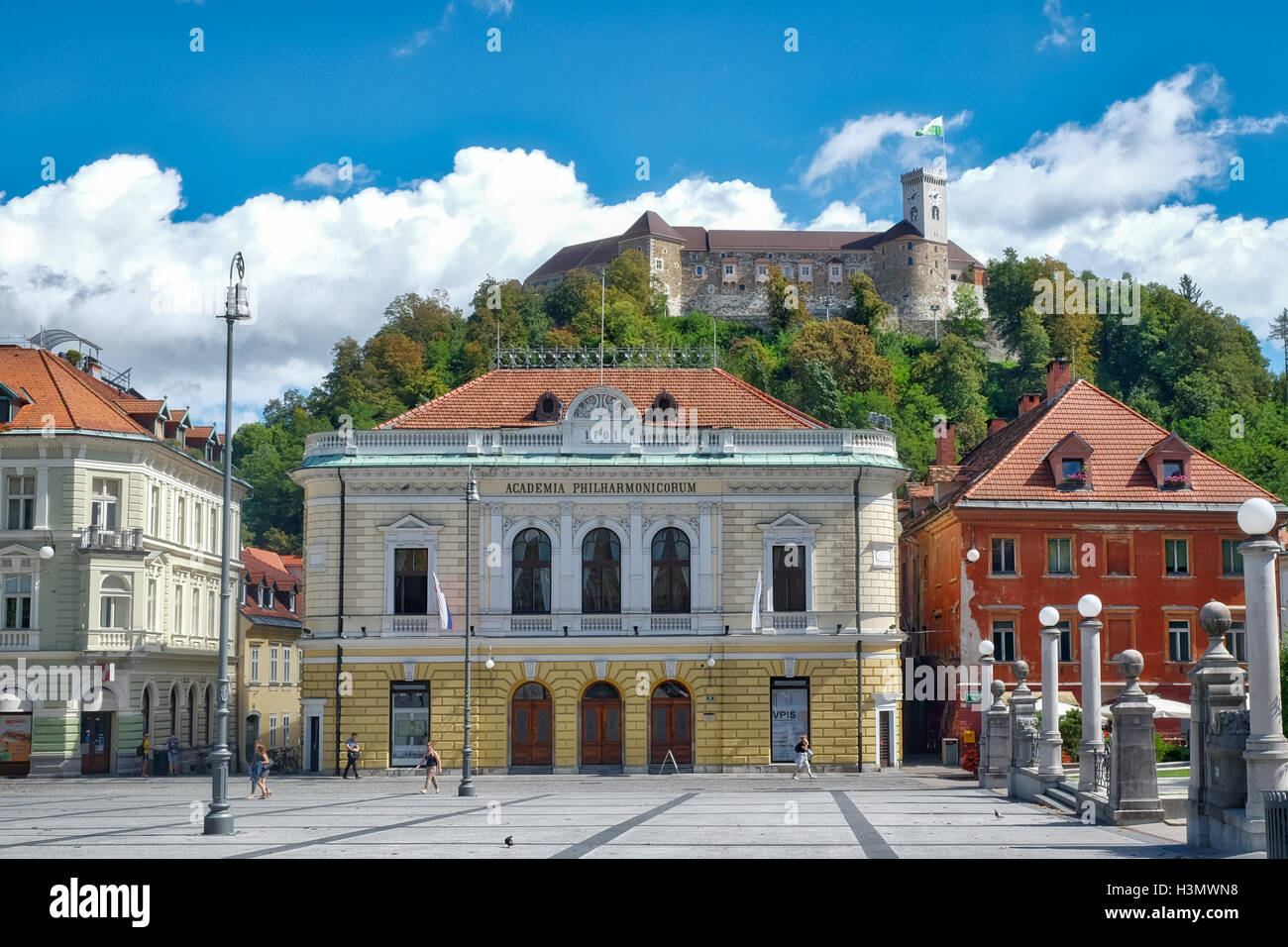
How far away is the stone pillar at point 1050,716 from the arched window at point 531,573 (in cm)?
2170

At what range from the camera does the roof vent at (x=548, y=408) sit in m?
56.5

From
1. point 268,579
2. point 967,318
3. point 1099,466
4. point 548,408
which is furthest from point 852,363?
point 548,408

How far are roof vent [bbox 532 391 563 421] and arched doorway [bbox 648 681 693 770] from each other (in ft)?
32.7

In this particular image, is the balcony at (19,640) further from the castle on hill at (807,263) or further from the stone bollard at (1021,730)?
the castle on hill at (807,263)

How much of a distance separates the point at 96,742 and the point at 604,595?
18.4 metres

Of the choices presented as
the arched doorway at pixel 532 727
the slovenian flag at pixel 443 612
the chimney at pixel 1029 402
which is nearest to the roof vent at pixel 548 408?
the slovenian flag at pixel 443 612

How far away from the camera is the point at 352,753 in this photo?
50656mm

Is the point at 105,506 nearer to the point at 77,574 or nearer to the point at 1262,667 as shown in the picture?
the point at 77,574

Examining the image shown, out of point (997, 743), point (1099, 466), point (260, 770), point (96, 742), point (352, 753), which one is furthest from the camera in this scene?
point (1099, 466)

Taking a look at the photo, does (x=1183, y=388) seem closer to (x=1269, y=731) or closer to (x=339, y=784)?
(x=339, y=784)

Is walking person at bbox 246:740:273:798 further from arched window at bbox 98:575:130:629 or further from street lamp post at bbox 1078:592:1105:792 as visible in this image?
street lamp post at bbox 1078:592:1105:792

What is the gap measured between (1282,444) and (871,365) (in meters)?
40.5
